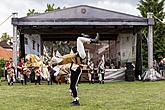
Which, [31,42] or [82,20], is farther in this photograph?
[31,42]

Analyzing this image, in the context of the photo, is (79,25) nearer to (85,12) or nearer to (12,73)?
(85,12)

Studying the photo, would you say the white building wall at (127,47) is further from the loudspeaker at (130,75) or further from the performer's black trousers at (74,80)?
the performer's black trousers at (74,80)

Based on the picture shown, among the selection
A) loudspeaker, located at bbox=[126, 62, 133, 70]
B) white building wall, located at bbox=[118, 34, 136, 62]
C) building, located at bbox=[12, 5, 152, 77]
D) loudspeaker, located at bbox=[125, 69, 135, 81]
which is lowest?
loudspeaker, located at bbox=[125, 69, 135, 81]

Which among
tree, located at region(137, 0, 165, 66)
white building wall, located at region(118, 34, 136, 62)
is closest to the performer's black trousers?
white building wall, located at region(118, 34, 136, 62)

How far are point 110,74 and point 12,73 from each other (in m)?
7.74

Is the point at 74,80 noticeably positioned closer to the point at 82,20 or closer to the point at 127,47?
the point at 82,20

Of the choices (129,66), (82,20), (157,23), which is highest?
(157,23)

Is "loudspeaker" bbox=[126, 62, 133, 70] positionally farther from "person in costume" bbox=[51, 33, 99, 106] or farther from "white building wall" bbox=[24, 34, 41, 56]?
"person in costume" bbox=[51, 33, 99, 106]

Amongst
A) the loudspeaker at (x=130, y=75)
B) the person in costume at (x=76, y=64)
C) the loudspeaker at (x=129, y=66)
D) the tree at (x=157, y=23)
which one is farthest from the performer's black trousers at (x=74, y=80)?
the tree at (x=157, y=23)

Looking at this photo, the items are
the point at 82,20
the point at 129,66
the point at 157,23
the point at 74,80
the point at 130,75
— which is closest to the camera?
the point at 74,80

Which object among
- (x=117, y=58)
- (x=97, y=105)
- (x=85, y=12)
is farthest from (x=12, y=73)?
(x=97, y=105)

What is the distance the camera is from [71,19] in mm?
27922

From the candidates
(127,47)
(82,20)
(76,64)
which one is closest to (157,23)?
(127,47)

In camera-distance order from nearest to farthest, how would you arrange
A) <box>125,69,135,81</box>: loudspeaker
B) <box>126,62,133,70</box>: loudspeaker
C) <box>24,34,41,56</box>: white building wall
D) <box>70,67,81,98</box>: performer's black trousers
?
<box>70,67,81,98</box>: performer's black trousers, <box>125,69,135,81</box>: loudspeaker, <box>126,62,133,70</box>: loudspeaker, <box>24,34,41,56</box>: white building wall
